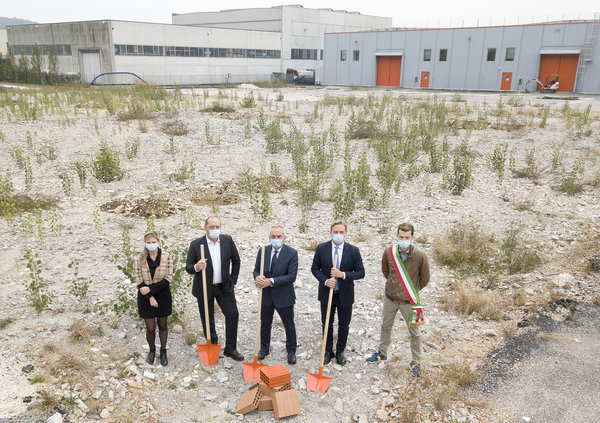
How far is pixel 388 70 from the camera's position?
40.2 meters

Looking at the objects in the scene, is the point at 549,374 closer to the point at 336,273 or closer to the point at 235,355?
the point at 336,273

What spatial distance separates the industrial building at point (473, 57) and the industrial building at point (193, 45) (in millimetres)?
9261

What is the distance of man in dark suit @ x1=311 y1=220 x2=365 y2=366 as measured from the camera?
16.2 feet

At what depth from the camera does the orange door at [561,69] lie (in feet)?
105

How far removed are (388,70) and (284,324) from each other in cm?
3845

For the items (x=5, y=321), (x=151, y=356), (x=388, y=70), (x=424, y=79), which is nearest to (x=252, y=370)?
(x=151, y=356)

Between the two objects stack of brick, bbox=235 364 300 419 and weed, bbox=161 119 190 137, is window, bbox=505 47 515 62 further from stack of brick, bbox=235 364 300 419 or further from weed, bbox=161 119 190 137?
stack of brick, bbox=235 364 300 419

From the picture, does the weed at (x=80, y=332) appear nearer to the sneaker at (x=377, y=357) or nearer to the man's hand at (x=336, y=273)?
the man's hand at (x=336, y=273)

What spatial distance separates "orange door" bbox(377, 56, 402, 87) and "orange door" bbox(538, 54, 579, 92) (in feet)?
37.1

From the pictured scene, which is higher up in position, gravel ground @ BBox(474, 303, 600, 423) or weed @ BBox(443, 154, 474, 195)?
weed @ BBox(443, 154, 474, 195)

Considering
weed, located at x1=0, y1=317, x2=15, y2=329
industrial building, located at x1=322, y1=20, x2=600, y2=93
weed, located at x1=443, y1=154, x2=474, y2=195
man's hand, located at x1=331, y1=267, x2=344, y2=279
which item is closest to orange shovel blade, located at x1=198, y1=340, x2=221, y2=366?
man's hand, located at x1=331, y1=267, x2=344, y2=279

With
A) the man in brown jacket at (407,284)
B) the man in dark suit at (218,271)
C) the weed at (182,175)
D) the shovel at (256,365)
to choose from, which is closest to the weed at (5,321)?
the man in dark suit at (218,271)

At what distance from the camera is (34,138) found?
1416cm

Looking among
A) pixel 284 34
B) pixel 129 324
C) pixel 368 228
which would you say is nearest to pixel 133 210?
pixel 129 324
